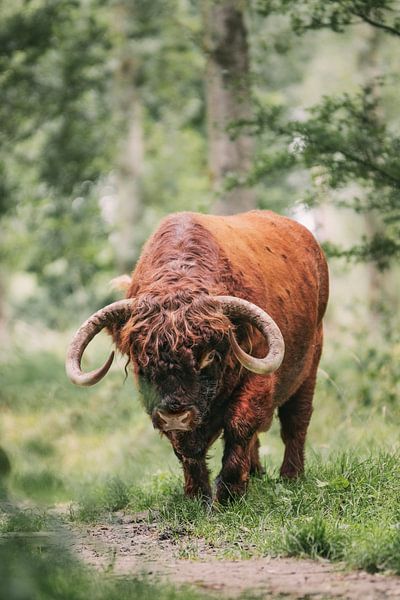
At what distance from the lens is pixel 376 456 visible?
762 cm

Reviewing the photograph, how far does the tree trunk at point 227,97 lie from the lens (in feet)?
41.1

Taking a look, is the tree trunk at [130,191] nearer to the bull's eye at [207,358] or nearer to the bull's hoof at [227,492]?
the bull's hoof at [227,492]

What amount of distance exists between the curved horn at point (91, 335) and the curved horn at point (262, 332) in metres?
0.69

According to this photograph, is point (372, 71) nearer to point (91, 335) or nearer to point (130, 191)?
point (130, 191)

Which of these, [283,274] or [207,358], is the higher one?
[207,358]

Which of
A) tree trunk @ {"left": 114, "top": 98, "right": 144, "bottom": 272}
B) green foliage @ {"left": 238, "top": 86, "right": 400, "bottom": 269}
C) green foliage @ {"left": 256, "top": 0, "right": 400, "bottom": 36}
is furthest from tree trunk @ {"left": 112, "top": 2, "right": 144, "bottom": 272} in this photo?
green foliage @ {"left": 256, "top": 0, "right": 400, "bottom": 36}

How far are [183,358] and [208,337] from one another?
0.24 m

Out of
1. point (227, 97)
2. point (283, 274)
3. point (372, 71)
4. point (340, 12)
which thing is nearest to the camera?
point (283, 274)

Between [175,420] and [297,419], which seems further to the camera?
[297,419]

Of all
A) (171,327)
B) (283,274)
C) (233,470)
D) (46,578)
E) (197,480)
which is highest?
(46,578)

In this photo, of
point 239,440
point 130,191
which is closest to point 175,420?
point 239,440

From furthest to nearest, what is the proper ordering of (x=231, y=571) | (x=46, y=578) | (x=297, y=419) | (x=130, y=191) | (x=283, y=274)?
A: (x=130, y=191) < (x=297, y=419) < (x=283, y=274) < (x=231, y=571) < (x=46, y=578)

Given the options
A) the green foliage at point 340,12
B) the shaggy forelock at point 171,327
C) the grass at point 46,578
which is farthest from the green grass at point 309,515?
the green foliage at point 340,12

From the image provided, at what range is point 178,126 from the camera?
28.3 meters
